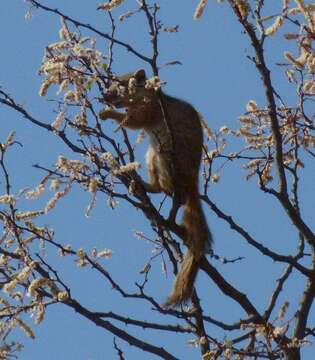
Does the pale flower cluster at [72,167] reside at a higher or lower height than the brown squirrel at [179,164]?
lower

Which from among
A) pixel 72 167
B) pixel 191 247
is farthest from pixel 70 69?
pixel 191 247

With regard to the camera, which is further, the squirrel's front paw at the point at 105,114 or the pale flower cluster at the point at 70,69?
the squirrel's front paw at the point at 105,114

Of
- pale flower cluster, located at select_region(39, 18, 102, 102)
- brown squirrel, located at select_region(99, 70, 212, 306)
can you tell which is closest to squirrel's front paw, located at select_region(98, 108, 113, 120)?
brown squirrel, located at select_region(99, 70, 212, 306)

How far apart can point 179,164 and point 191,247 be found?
3.61ft

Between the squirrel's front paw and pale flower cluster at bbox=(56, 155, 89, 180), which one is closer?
pale flower cluster at bbox=(56, 155, 89, 180)

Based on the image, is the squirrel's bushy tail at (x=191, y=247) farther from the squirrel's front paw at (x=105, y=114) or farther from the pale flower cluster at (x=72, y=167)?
the pale flower cluster at (x=72, y=167)

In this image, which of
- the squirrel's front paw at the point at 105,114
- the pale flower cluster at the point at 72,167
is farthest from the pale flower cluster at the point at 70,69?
the squirrel's front paw at the point at 105,114

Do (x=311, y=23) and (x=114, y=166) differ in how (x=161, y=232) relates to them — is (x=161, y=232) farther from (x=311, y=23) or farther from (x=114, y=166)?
(x=311, y=23)

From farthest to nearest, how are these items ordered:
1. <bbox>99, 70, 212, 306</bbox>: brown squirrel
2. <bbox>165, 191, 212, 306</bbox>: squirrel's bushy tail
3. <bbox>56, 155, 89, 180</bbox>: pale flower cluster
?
<bbox>99, 70, 212, 306</bbox>: brown squirrel
<bbox>165, 191, 212, 306</bbox>: squirrel's bushy tail
<bbox>56, 155, 89, 180</bbox>: pale flower cluster

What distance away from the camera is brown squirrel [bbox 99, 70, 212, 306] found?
236 inches

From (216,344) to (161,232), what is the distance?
113 centimetres

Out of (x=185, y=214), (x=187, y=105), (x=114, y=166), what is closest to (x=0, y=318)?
(x=114, y=166)

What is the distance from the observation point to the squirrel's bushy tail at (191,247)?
223 inches

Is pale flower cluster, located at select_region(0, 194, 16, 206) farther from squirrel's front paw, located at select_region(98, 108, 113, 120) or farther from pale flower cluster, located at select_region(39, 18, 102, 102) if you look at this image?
squirrel's front paw, located at select_region(98, 108, 113, 120)
